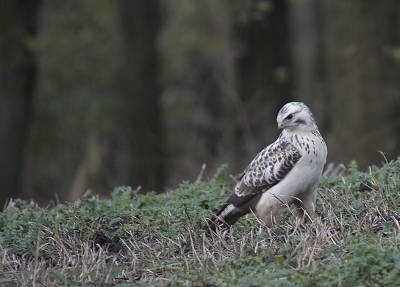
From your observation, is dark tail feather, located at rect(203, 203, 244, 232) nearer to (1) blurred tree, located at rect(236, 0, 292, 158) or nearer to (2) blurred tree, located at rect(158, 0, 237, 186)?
(1) blurred tree, located at rect(236, 0, 292, 158)

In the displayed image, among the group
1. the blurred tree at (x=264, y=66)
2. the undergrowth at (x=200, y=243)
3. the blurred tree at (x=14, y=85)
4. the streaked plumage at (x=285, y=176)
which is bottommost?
the undergrowth at (x=200, y=243)

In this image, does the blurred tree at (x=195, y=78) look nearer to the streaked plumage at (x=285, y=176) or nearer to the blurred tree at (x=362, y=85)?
the blurred tree at (x=362, y=85)

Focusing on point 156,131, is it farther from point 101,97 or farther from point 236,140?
point 101,97

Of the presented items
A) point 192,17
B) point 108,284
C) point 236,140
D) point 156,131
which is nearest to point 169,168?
point 236,140

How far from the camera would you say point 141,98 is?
494 inches

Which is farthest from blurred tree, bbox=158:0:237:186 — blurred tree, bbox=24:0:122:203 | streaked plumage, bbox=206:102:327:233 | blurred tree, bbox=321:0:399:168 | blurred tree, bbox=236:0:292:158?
streaked plumage, bbox=206:102:327:233

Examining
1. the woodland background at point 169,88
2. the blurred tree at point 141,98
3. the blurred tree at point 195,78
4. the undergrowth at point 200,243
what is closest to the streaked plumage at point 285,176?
the undergrowth at point 200,243

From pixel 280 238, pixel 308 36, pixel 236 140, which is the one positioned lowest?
pixel 280 238

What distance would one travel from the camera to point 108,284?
4719 millimetres

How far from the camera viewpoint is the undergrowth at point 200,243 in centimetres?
453

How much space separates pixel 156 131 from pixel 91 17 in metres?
6.53

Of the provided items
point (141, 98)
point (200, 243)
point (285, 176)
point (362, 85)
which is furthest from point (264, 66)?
point (200, 243)

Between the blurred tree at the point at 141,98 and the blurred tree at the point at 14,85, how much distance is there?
1.73m

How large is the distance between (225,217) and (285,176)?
2.15 feet
